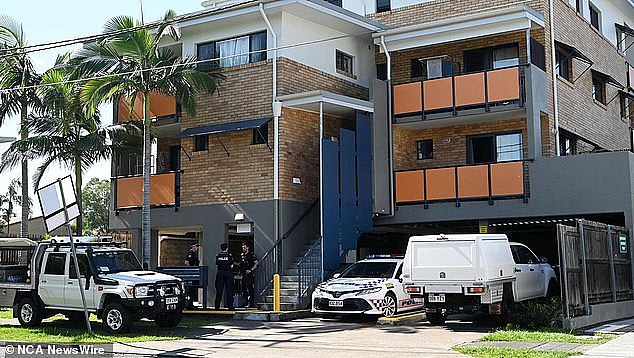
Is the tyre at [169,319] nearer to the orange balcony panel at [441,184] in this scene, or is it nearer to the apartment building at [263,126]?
the apartment building at [263,126]

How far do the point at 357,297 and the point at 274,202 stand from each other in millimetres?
4733

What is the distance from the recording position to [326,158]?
21.4 metres

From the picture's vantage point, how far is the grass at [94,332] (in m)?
14.8

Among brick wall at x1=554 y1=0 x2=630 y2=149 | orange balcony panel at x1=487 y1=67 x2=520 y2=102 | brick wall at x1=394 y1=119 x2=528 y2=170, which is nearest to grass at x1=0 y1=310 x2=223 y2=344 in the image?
brick wall at x1=394 y1=119 x2=528 y2=170

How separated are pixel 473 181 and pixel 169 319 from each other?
9258 millimetres

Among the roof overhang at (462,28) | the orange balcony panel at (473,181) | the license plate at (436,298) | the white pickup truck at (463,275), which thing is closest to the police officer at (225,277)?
the white pickup truck at (463,275)

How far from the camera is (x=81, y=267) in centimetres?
1675

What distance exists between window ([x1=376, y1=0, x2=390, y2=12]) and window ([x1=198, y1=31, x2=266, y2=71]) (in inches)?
210

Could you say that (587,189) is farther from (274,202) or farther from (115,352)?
(115,352)

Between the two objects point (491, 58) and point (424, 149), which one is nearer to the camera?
point (491, 58)

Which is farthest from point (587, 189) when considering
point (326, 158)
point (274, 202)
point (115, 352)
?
point (115, 352)

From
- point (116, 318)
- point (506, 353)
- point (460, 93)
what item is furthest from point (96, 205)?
point (506, 353)

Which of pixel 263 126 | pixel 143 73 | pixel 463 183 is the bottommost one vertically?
pixel 463 183

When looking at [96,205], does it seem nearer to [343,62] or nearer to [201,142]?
[201,142]
